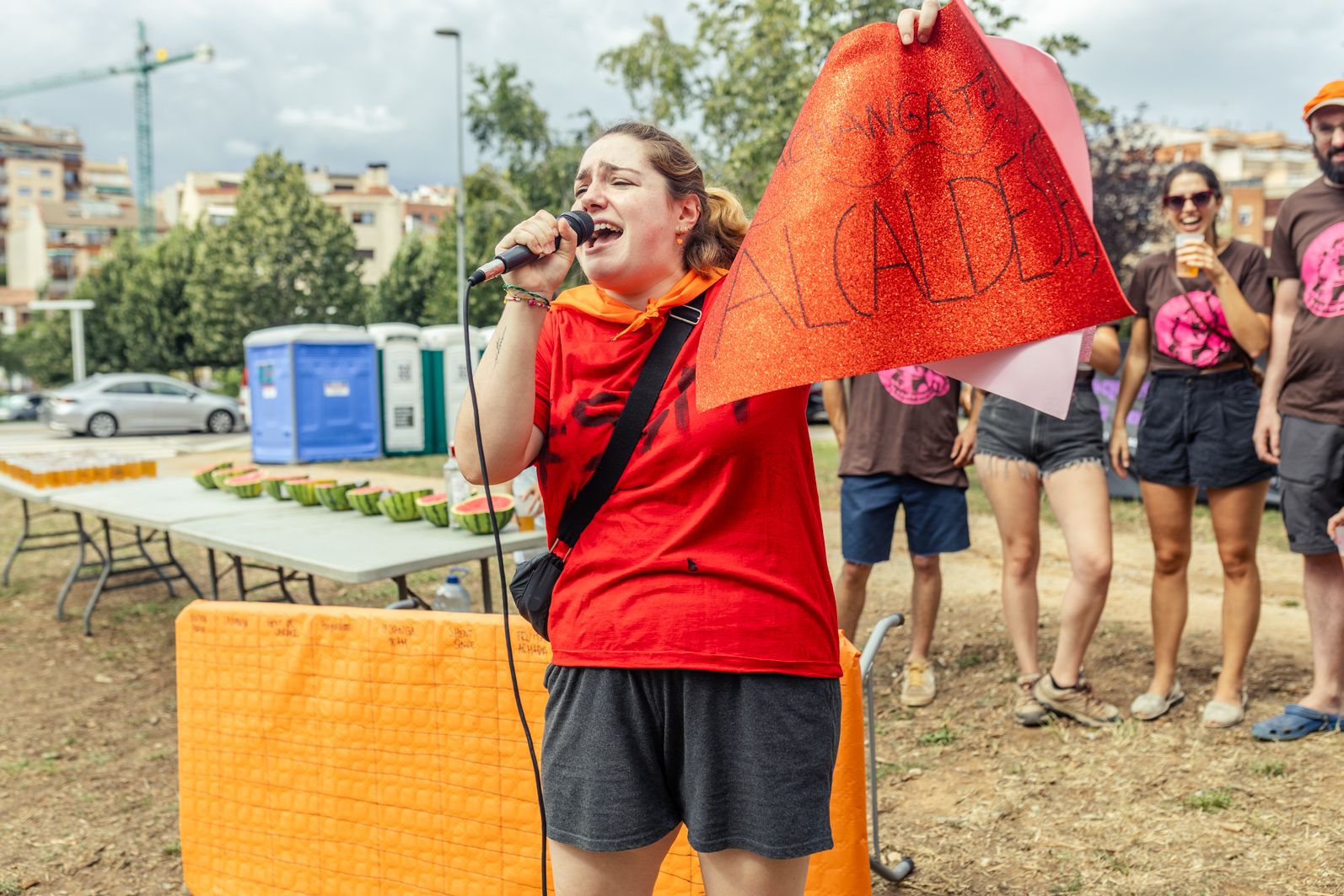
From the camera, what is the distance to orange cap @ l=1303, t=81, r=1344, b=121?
3.56 m

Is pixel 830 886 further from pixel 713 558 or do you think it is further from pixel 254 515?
pixel 254 515

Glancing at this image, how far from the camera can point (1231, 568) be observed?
404 cm

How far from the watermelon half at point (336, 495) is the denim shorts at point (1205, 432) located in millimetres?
3632

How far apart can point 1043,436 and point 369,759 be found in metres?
2.77

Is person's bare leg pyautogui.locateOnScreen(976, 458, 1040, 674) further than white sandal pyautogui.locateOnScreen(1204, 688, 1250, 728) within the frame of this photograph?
Yes

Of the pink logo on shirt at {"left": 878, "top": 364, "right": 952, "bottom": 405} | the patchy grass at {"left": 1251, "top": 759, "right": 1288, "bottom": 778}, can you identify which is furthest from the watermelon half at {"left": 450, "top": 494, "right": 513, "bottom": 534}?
the patchy grass at {"left": 1251, "top": 759, "right": 1288, "bottom": 778}

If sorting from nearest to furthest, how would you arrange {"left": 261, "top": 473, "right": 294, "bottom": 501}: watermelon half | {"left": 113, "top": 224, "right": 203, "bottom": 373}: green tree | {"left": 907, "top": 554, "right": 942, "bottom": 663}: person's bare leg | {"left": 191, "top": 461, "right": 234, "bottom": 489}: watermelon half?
{"left": 907, "top": 554, "right": 942, "bottom": 663}: person's bare leg < {"left": 261, "top": 473, "right": 294, "bottom": 501}: watermelon half < {"left": 191, "top": 461, "right": 234, "bottom": 489}: watermelon half < {"left": 113, "top": 224, "right": 203, "bottom": 373}: green tree

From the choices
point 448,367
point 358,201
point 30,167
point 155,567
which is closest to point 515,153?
point 448,367

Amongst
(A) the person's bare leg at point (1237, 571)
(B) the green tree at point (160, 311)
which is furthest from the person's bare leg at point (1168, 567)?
(B) the green tree at point (160, 311)

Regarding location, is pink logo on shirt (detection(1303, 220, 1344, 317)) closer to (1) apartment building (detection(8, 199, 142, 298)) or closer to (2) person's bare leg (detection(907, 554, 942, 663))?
(2) person's bare leg (detection(907, 554, 942, 663))

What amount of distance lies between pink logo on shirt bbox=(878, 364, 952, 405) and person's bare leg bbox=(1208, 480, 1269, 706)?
1163 millimetres

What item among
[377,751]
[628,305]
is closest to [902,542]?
[377,751]

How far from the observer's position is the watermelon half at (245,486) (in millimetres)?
5691

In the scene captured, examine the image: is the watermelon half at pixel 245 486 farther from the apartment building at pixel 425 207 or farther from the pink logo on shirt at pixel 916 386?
the apartment building at pixel 425 207
